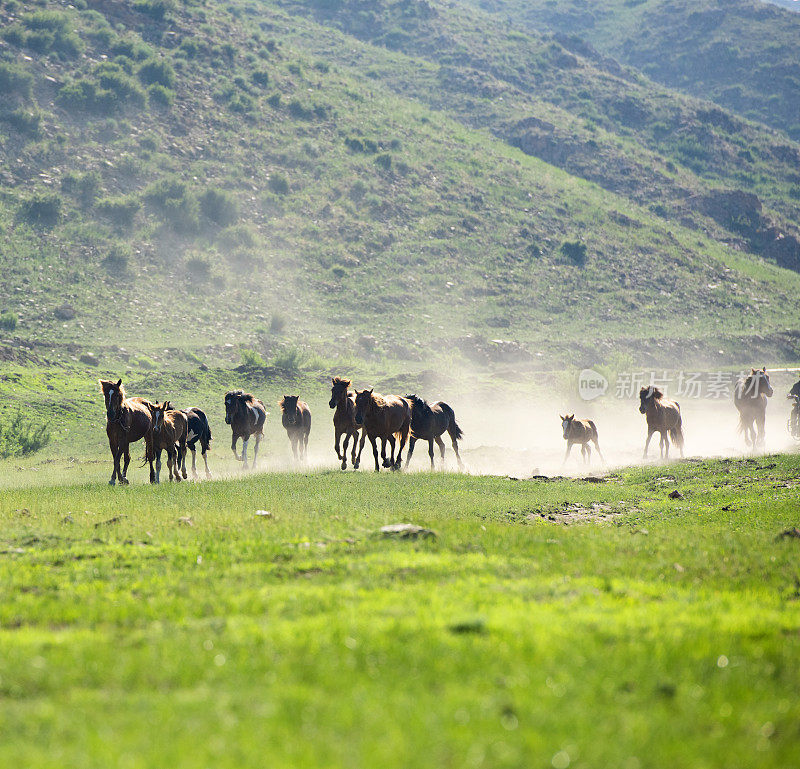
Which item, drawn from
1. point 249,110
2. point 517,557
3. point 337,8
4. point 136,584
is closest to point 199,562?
point 136,584

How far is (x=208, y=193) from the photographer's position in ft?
271

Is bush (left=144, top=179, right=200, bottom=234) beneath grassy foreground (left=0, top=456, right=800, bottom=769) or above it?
above

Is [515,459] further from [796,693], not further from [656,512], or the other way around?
[796,693]

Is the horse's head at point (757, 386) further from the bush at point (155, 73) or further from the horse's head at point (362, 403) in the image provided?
the bush at point (155, 73)

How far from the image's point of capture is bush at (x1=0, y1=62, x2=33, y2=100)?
81.1 metres

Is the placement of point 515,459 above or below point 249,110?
below

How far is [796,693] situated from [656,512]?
1224 centimetres

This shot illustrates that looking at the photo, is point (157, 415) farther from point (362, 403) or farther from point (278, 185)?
point (278, 185)

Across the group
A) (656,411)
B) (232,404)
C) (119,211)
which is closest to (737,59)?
(119,211)

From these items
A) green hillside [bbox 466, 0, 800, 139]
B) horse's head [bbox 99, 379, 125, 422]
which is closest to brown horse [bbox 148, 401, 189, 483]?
horse's head [bbox 99, 379, 125, 422]

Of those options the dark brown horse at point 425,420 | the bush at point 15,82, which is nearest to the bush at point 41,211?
the bush at point 15,82

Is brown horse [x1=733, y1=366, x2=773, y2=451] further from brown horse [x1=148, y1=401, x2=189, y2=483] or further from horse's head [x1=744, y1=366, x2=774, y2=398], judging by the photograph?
brown horse [x1=148, y1=401, x2=189, y2=483]

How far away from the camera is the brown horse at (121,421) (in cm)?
2308

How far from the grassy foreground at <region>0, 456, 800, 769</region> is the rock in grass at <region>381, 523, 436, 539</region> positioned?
283mm
